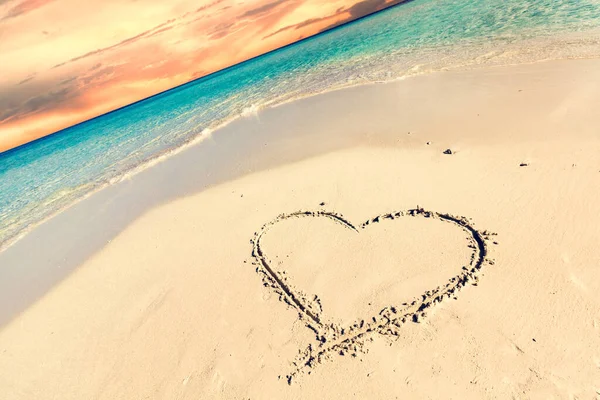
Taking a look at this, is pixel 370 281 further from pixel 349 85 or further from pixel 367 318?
pixel 349 85

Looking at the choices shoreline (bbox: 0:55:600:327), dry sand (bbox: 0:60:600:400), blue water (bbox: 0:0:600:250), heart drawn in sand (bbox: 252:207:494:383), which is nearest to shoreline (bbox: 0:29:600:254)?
blue water (bbox: 0:0:600:250)

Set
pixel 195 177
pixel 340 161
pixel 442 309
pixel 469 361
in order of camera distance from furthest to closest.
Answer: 1. pixel 195 177
2. pixel 340 161
3. pixel 442 309
4. pixel 469 361

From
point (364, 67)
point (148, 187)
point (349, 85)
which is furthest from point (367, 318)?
point (364, 67)

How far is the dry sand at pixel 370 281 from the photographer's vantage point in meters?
4.49

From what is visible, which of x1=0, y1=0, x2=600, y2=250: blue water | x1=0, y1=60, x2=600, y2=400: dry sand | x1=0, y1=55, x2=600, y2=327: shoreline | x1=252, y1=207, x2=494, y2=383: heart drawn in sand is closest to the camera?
x1=0, y1=60, x2=600, y2=400: dry sand

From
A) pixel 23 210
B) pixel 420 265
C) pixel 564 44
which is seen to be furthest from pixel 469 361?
pixel 23 210

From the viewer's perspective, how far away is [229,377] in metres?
5.05

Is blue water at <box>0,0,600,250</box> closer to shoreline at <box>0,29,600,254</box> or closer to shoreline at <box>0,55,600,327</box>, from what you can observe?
shoreline at <box>0,29,600,254</box>

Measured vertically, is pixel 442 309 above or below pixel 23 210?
below

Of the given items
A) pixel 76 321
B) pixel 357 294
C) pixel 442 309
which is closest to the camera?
pixel 442 309

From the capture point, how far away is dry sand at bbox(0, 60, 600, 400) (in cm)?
449

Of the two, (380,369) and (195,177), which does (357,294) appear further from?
(195,177)

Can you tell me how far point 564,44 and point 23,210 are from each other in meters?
22.7

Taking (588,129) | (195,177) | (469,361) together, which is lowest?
(469,361)
